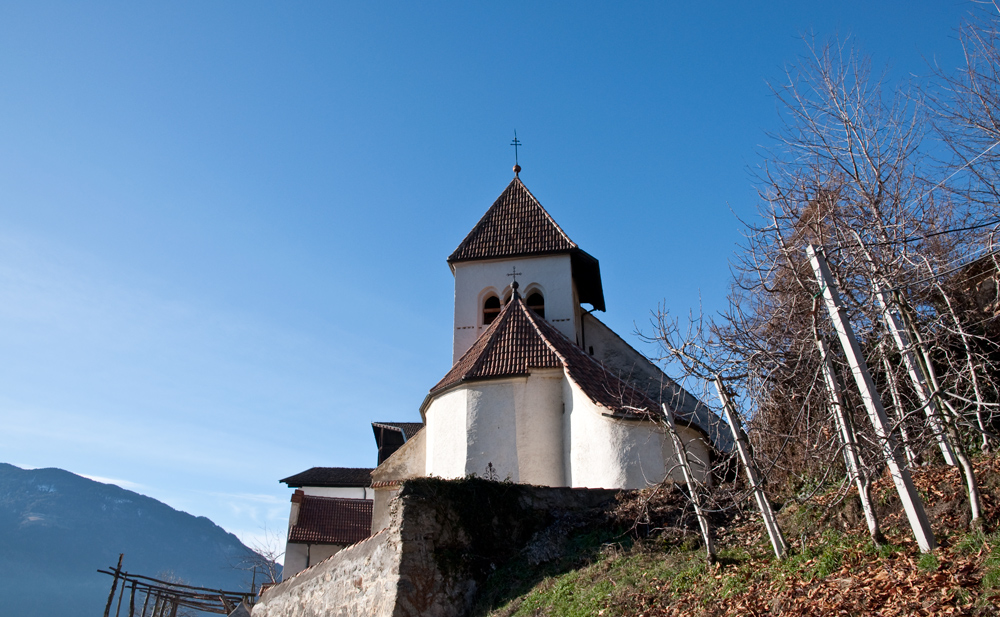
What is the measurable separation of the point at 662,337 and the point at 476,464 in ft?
25.2

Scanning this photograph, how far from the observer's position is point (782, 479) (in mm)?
12297

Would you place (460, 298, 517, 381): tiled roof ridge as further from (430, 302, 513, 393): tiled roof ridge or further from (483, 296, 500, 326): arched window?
(483, 296, 500, 326): arched window

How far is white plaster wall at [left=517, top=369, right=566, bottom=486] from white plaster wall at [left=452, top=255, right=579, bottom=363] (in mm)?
6715

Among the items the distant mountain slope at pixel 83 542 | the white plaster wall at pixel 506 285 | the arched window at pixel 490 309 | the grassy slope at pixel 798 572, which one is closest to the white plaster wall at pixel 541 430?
the grassy slope at pixel 798 572

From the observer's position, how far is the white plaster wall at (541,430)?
56.1 ft

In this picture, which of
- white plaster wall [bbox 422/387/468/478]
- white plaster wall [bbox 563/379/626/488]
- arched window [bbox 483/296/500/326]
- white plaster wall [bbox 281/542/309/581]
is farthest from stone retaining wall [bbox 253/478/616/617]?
white plaster wall [bbox 281/542/309/581]

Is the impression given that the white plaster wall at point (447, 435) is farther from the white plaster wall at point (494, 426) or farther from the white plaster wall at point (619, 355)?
the white plaster wall at point (619, 355)

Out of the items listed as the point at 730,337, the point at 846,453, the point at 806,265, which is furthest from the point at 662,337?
the point at 846,453

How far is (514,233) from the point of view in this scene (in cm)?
2709

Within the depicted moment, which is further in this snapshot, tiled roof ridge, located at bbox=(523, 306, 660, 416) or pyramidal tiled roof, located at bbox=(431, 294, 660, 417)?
pyramidal tiled roof, located at bbox=(431, 294, 660, 417)

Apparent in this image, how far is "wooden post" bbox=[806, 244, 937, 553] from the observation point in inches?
309

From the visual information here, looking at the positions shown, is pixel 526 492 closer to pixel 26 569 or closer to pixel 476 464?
pixel 476 464

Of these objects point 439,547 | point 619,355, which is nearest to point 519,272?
point 619,355

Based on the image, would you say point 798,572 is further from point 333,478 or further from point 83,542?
point 83,542
